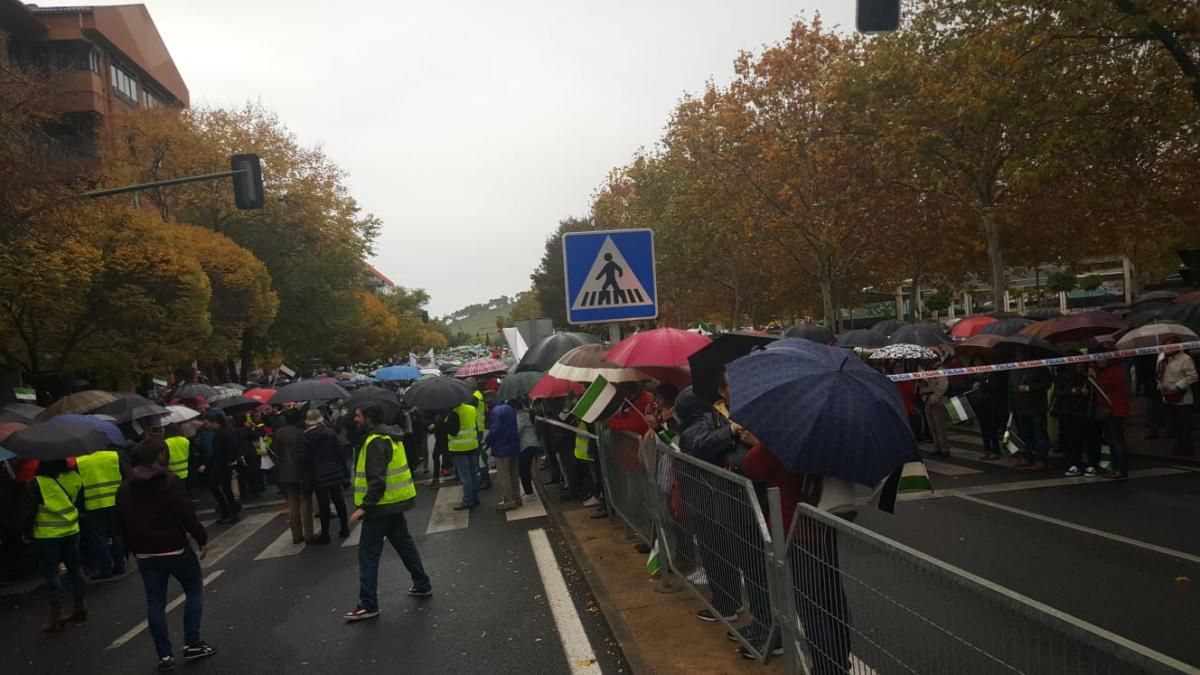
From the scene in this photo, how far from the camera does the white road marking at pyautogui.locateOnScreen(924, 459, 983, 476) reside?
11.4m

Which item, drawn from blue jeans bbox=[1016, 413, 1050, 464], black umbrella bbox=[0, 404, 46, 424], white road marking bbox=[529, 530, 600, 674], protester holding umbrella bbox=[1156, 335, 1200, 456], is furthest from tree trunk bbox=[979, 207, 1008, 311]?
black umbrella bbox=[0, 404, 46, 424]

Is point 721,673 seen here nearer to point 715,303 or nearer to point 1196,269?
point 1196,269

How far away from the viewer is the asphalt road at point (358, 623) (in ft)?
19.3

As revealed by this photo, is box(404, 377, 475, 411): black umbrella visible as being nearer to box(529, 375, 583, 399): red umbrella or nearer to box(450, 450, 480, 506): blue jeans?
box(450, 450, 480, 506): blue jeans

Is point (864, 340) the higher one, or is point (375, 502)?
point (864, 340)

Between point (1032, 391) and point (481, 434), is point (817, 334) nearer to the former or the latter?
point (1032, 391)

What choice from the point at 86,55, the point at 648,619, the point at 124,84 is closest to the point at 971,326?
the point at 648,619

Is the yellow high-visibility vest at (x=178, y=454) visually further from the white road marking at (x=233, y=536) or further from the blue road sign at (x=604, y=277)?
the blue road sign at (x=604, y=277)

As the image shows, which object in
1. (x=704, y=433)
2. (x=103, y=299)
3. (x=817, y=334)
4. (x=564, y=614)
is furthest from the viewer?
(x=103, y=299)

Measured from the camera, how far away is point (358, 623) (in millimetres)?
6766

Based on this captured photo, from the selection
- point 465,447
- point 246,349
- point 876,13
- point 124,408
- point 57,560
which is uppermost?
point 876,13

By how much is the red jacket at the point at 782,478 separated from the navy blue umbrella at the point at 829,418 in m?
0.46

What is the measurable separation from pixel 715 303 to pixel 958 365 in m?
35.1

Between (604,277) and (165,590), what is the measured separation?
14.5ft
